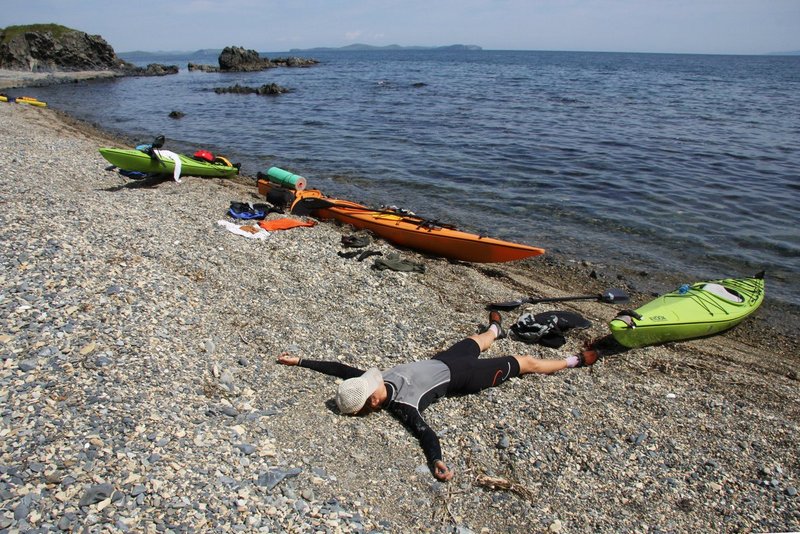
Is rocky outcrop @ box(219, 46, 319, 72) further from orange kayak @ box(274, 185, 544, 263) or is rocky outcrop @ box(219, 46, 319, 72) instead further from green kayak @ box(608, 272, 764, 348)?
green kayak @ box(608, 272, 764, 348)

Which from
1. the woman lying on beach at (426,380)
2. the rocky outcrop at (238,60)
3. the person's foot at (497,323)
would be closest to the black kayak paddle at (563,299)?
the person's foot at (497,323)

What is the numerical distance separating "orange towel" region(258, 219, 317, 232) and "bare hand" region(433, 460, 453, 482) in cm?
719

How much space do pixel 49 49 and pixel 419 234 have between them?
6577cm

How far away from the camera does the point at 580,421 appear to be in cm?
579

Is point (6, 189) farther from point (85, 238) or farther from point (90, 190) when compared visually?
point (85, 238)

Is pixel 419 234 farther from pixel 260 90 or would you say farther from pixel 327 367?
pixel 260 90

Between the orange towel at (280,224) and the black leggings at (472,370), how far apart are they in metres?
5.71

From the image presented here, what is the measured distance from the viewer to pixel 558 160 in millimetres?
19047

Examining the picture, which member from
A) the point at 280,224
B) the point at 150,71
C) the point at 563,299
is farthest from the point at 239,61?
the point at 563,299

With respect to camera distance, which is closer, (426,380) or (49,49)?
(426,380)

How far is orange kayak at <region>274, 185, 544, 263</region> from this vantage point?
10016 mm

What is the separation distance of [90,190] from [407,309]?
29.0 feet

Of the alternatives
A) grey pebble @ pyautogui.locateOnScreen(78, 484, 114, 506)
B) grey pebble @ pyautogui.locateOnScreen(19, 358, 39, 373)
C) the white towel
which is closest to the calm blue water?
the white towel

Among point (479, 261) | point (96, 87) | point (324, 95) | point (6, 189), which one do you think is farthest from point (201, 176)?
point (96, 87)
